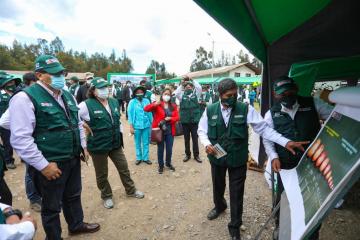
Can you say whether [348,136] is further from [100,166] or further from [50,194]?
[100,166]

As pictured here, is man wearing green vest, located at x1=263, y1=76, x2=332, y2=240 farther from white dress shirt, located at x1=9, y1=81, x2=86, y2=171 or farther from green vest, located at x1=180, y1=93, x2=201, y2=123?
green vest, located at x1=180, y1=93, x2=201, y2=123

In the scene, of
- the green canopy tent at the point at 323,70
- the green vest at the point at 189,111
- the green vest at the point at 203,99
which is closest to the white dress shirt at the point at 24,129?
the green canopy tent at the point at 323,70

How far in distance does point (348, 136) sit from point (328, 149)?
226 millimetres

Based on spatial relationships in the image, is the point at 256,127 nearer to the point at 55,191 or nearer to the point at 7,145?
the point at 55,191

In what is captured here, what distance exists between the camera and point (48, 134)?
250 centimetres

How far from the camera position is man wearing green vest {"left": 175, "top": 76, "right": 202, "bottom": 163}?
5.99m

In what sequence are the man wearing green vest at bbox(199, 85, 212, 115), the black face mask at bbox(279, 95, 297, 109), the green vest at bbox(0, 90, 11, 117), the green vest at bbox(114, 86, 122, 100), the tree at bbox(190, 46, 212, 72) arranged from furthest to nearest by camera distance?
the tree at bbox(190, 46, 212, 72), the green vest at bbox(114, 86, 122, 100), the man wearing green vest at bbox(199, 85, 212, 115), the green vest at bbox(0, 90, 11, 117), the black face mask at bbox(279, 95, 297, 109)

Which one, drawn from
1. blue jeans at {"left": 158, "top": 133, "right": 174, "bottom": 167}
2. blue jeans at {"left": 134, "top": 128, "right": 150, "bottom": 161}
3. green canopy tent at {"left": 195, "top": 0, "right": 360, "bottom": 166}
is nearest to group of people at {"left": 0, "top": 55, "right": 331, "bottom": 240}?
green canopy tent at {"left": 195, "top": 0, "right": 360, "bottom": 166}

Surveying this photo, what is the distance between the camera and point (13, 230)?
1444 millimetres

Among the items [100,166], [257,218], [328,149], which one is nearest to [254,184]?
[257,218]

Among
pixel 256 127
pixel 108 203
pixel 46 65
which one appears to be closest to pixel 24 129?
pixel 46 65

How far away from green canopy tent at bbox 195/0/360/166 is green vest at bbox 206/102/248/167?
0.86 meters

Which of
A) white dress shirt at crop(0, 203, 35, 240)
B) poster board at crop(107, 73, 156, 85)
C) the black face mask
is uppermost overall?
poster board at crop(107, 73, 156, 85)

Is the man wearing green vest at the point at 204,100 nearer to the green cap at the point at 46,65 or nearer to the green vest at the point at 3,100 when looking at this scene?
the green vest at the point at 3,100
